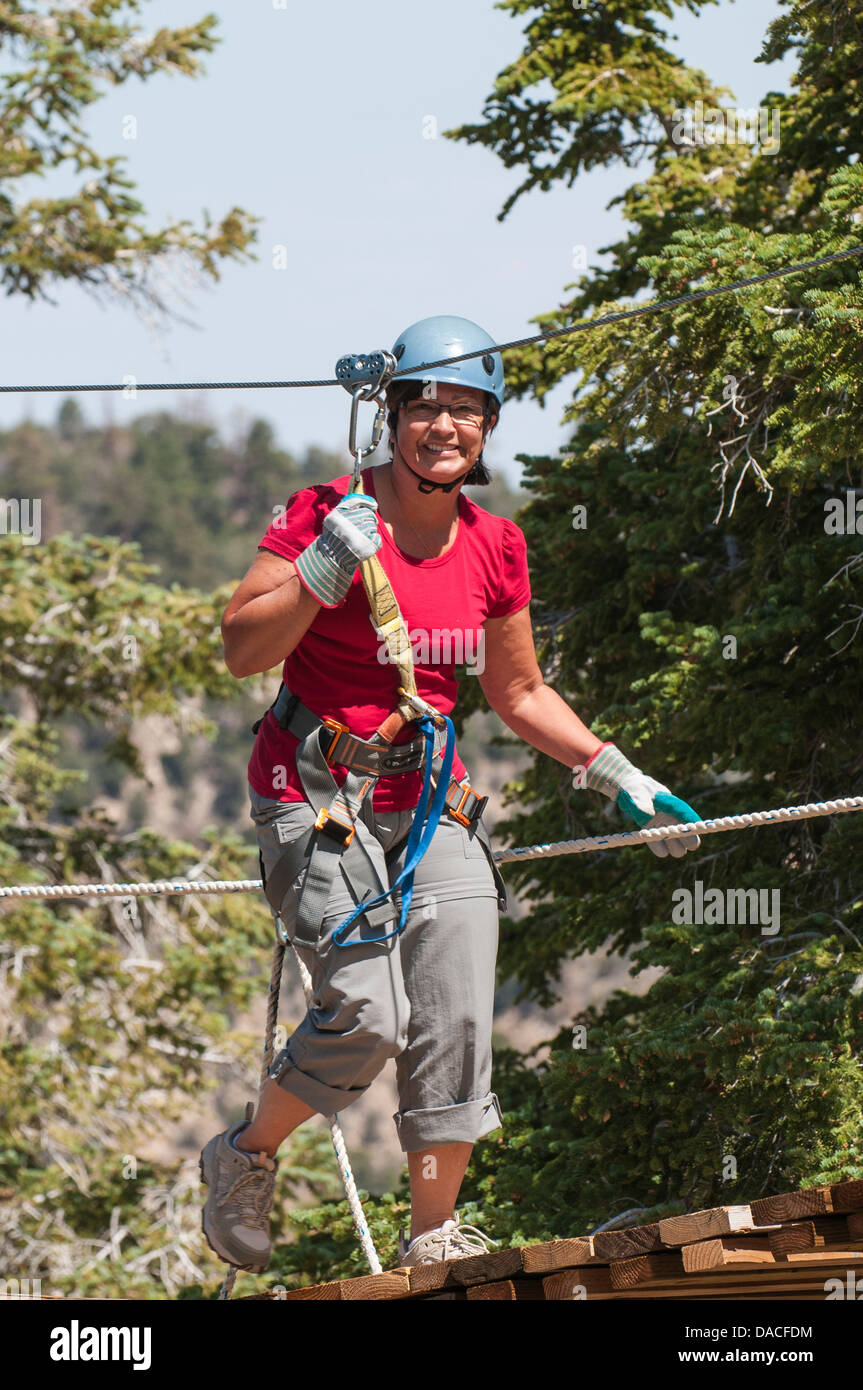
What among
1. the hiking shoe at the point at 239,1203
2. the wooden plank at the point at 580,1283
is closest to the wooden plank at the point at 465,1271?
the wooden plank at the point at 580,1283

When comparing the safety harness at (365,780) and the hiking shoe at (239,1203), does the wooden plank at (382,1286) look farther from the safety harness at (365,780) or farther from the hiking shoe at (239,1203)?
the safety harness at (365,780)

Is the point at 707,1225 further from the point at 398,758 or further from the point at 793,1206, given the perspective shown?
the point at 398,758

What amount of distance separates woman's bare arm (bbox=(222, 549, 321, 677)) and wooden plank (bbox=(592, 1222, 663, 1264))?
157 cm

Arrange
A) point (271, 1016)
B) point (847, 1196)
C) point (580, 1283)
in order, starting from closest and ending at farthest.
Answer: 1. point (847, 1196)
2. point (580, 1283)
3. point (271, 1016)

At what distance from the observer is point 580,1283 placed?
3.69m

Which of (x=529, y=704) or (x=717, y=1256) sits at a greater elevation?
(x=529, y=704)

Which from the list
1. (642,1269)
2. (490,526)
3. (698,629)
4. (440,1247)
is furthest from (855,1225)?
(698,629)

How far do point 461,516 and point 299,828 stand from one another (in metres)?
0.98

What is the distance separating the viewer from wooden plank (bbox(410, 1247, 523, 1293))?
145 inches

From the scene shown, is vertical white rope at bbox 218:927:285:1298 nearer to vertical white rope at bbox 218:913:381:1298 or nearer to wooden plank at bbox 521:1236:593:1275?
vertical white rope at bbox 218:913:381:1298

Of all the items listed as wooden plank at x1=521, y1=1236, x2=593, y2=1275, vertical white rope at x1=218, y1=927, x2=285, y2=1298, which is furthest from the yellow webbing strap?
wooden plank at x1=521, y1=1236, x2=593, y2=1275

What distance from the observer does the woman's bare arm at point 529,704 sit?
4465mm

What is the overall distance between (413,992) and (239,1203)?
2.61 feet
